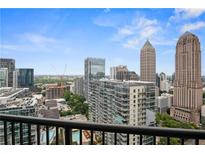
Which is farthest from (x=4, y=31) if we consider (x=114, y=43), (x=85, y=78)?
(x=114, y=43)

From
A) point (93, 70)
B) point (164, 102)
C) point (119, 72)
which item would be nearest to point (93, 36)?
point (93, 70)

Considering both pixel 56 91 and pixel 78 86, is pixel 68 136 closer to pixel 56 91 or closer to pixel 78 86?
pixel 56 91

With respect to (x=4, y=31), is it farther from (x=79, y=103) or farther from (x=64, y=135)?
(x=64, y=135)

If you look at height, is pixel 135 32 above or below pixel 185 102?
above

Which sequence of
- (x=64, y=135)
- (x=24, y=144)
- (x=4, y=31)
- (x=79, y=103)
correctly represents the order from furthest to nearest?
1. (x=79, y=103)
2. (x=4, y=31)
3. (x=24, y=144)
4. (x=64, y=135)

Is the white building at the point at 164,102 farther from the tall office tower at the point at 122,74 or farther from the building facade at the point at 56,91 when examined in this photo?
the building facade at the point at 56,91

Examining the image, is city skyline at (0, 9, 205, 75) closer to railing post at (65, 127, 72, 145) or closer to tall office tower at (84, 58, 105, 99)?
tall office tower at (84, 58, 105, 99)
